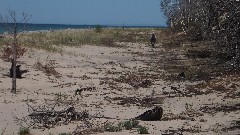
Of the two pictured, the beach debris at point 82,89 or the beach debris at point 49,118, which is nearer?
the beach debris at point 49,118

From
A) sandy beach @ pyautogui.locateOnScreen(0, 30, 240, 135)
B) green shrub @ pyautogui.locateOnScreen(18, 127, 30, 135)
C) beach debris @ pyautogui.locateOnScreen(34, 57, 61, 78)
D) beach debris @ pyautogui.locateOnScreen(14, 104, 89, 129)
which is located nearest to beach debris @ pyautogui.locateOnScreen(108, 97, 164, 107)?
sandy beach @ pyautogui.locateOnScreen(0, 30, 240, 135)

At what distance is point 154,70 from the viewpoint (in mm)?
24922

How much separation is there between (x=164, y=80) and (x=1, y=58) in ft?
27.3

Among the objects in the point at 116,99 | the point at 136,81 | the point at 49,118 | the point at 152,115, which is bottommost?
the point at 136,81

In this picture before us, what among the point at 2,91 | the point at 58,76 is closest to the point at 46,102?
the point at 2,91

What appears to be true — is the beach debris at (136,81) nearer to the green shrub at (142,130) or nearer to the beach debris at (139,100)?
the beach debris at (139,100)

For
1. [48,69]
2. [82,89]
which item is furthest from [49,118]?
[48,69]

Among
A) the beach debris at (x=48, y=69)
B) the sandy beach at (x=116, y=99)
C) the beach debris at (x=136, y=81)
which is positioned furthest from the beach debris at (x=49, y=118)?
the beach debris at (x=48, y=69)

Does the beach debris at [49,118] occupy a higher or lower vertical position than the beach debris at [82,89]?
higher

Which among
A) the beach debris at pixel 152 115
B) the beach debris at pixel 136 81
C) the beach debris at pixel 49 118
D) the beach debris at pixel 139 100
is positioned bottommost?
the beach debris at pixel 136 81

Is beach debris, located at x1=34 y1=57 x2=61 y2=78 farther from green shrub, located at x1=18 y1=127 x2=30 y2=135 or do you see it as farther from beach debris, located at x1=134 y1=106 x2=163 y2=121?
green shrub, located at x1=18 y1=127 x2=30 y2=135

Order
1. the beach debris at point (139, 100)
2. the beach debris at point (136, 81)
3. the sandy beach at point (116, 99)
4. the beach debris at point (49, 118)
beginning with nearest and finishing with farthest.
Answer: the sandy beach at point (116, 99)
the beach debris at point (49, 118)
the beach debris at point (139, 100)
the beach debris at point (136, 81)

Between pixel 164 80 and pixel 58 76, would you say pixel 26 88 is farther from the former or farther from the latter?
pixel 164 80

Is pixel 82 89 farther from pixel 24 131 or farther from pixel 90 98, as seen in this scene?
pixel 24 131
